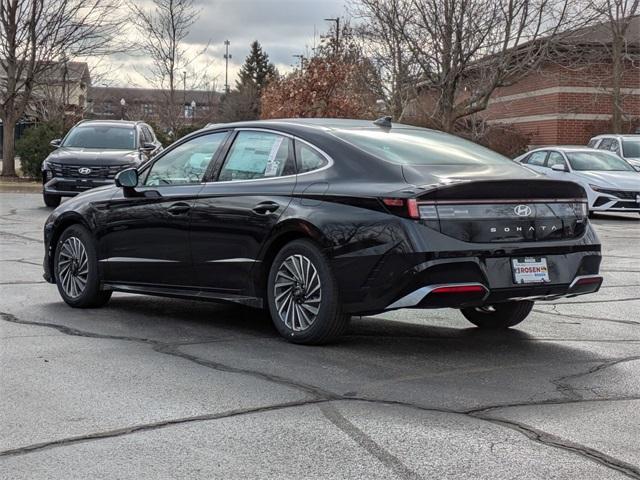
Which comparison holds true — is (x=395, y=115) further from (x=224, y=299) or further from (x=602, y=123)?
(x=224, y=299)

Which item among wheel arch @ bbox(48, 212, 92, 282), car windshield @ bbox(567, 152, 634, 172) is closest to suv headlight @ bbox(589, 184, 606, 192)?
car windshield @ bbox(567, 152, 634, 172)

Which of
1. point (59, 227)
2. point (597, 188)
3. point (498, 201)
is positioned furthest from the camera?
point (597, 188)

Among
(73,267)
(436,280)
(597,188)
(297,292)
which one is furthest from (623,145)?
(436,280)

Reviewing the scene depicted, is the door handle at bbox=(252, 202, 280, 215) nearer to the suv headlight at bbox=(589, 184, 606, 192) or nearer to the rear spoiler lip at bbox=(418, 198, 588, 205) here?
the rear spoiler lip at bbox=(418, 198, 588, 205)

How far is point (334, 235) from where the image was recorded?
639 centimetres

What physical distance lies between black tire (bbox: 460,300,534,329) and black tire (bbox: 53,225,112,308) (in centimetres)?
307

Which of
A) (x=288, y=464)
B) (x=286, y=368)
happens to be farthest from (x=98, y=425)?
(x=286, y=368)

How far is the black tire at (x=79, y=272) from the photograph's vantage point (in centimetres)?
831

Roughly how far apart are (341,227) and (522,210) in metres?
1.17

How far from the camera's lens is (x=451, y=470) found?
13.5 ft

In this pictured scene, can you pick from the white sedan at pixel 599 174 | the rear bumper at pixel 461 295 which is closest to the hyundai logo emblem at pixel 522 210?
the rear bumper at pixel 461 295

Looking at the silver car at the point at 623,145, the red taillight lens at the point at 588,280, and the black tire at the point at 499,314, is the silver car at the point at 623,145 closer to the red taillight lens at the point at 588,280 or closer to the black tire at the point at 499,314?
the black tire at the point at 499,314

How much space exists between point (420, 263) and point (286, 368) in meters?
1.04

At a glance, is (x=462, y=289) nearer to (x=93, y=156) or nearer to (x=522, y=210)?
(x=522, y=210)
